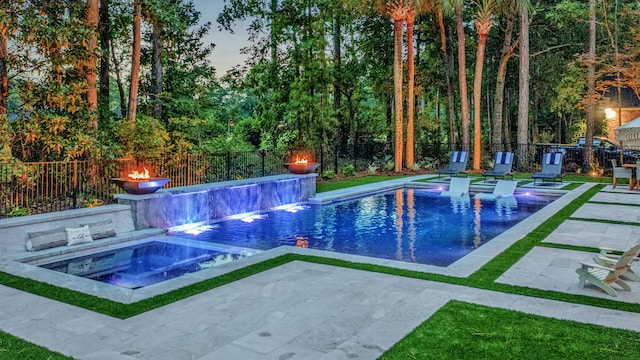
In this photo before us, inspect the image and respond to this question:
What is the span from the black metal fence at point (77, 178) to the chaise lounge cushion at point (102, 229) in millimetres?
1835

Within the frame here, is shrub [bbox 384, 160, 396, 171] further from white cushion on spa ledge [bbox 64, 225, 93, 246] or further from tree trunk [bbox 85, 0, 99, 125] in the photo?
white cushion on spa ledge [bbox 64, 225, 93, 246]

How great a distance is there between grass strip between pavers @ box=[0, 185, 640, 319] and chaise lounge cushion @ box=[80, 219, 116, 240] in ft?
7.57

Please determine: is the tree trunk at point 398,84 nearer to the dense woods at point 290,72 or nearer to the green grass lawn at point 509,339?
the dense woods at point 290,72

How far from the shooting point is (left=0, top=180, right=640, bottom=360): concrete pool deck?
4.19 metres

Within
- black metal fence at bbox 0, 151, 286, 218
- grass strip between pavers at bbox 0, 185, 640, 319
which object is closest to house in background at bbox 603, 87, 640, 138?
black metal fence at bbox 0, 151, 286, 218

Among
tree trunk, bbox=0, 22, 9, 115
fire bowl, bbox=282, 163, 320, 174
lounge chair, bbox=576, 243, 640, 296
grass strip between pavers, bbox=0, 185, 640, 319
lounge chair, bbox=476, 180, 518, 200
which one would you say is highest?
tree trunk, bbox=0, 22, 9, 115

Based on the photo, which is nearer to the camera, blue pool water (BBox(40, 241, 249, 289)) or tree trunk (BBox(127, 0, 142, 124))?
blue pool water (BBox(40, 241, 249, 289))

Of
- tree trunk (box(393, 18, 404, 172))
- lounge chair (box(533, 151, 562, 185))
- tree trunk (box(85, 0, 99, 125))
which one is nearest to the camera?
tree trunk (box(85, 0, 99, 125))

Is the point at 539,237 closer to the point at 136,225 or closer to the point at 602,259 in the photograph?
the point at 602,259

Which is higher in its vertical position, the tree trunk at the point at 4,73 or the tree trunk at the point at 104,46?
the tree trunk at the point at 104,46

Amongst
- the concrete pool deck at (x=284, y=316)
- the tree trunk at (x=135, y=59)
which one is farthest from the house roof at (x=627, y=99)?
the concrete pool deck at (x=284, y=316)

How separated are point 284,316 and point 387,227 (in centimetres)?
614

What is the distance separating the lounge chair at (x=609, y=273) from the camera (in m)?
5.66

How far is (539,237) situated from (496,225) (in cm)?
185
